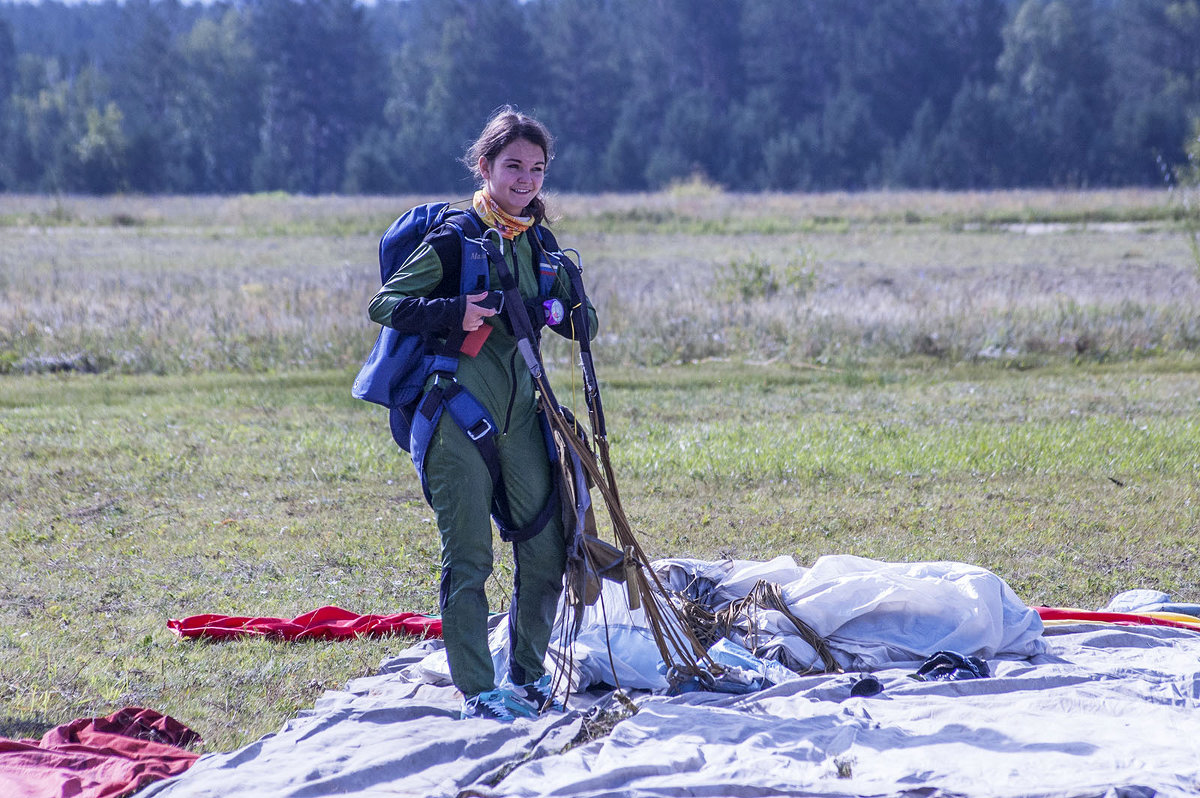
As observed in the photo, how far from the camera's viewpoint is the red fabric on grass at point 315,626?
493cm

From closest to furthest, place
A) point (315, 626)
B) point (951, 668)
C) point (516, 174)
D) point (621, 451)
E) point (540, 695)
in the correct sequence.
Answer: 1. point (516, 174)
2. point (540, 695)
3. point (951, 668)
4. point (315, 626)
5. point (621, 451)

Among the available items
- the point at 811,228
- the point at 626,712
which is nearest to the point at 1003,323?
the point at 626,712

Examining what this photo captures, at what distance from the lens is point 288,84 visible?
8000 centimetres

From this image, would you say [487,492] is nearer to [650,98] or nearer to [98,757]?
[98,757]

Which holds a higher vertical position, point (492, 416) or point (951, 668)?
point (492, 416)

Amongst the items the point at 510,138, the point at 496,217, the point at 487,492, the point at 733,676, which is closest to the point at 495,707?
the point at 487,492

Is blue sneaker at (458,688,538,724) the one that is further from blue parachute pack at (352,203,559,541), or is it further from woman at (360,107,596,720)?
blue parachute pack at (352,203,559,541)

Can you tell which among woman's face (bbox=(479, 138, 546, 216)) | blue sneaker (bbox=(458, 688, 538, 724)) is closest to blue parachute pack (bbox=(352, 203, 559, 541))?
woman's face (bbox=(479, 138, 546, 216))

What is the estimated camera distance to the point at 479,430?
3711 mm

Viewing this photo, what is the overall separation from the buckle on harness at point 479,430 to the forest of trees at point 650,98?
64784 millimetres

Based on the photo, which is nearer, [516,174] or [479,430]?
[479,430]

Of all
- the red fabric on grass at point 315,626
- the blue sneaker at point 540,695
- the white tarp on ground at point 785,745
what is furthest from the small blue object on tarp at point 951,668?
the red fabric on grass at point 315,626

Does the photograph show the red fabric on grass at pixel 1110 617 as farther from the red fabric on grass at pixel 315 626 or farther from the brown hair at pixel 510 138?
the brown hair at pixel 510 138

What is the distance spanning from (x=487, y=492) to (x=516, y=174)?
1.05 meters
